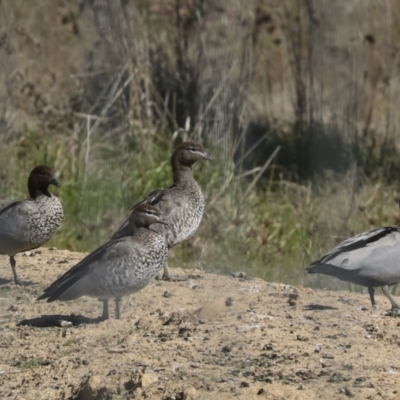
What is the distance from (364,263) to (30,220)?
95.6 inches

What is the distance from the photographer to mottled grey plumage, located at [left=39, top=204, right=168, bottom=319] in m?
6.23

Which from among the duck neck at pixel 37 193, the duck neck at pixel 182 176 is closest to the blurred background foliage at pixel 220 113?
the duck neck at pixel 182 176

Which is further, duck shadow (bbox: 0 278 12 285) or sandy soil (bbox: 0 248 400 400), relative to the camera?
duck shadow (bbox: 0 278 12 285)

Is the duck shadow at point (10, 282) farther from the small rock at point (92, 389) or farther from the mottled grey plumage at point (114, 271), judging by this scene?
the small rock at point (92, 389)

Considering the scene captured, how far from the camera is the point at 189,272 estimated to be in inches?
320

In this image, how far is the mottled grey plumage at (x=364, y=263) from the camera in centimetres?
672

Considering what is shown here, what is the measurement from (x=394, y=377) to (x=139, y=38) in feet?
23.3

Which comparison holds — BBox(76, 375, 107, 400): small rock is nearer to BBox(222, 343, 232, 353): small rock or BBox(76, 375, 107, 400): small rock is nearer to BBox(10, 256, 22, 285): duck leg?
BBox(222, 343, 232, 353): small rock

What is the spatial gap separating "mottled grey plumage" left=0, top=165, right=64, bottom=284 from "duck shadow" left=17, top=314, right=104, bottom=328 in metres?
0.96

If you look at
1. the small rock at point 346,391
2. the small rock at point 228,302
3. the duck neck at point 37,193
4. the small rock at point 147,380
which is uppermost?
the duck neck at point 37,193

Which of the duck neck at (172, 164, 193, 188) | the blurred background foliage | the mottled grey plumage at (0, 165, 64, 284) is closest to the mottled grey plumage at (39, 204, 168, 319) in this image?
the mottled grey plumage at (0, 165, 64, 284)

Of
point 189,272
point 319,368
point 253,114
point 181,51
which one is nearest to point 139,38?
point 181,51

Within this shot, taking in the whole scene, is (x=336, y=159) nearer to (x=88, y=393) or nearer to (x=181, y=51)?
(x=181, y=51)

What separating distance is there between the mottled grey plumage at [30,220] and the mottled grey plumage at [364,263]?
2022mm
